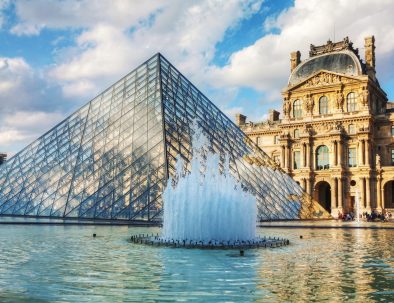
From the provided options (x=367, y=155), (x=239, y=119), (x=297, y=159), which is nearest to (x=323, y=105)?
(x=297, y=159)

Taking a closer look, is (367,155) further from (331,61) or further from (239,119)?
(239,119)

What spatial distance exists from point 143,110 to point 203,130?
3471mm

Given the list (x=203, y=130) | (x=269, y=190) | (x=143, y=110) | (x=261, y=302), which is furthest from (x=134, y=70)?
(x=261, y=302)

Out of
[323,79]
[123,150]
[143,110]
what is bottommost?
[123,150]

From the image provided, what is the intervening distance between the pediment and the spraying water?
123 ft

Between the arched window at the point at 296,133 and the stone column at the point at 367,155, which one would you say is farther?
the arched window at the point at 296,133

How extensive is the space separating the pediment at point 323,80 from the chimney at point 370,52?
13.2ft

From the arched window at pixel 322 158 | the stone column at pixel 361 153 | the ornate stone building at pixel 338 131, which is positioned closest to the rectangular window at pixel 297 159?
the ornate stone building at pixel 338 131

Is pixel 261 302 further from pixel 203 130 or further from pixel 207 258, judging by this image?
pixel 203 130

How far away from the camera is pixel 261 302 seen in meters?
6.05

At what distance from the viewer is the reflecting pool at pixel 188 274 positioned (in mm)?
6398

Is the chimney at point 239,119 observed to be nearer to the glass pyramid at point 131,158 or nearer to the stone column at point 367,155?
the stone column at point 367,155

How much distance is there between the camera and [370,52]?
52.7m

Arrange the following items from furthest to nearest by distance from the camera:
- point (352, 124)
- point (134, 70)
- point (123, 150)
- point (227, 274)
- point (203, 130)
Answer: point (352, 124), point (134, 70), point (203, 130), point (123, 150), point (227, 274)
